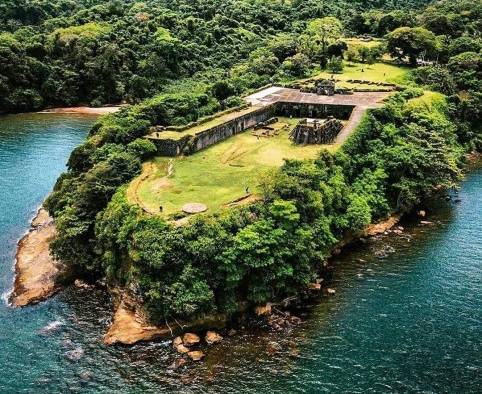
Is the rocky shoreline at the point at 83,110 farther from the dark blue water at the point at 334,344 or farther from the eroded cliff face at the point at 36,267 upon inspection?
the dark blue water at the point at 334,344

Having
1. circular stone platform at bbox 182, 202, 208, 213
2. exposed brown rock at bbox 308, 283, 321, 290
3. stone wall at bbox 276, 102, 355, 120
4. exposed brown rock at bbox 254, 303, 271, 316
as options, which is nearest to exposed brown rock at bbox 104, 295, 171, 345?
exposed brown rock at bbox 254, 303, 271, 316

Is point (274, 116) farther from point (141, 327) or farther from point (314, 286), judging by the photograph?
point (141, 327)

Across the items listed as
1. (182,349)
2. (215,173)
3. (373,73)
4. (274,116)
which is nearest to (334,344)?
(182,349)

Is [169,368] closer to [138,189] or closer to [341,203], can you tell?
[138,189]

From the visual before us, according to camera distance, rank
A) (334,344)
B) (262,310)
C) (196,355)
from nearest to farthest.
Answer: (196,355) < (334,344) < (262,310)

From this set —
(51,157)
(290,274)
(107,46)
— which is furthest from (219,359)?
(107,46)
